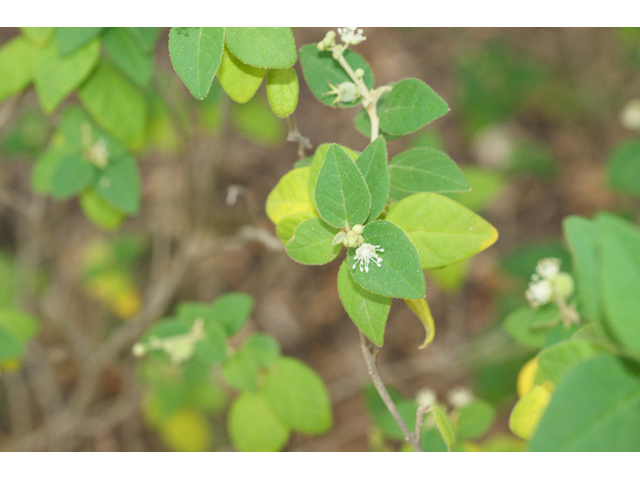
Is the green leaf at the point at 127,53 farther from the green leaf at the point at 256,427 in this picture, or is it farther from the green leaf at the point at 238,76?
the green leaf at the point at 256,427

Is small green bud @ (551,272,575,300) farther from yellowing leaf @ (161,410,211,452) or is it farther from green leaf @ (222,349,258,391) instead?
yellowing leaf @ (161,410,211,452)

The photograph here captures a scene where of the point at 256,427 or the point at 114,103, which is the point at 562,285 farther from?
the point at 114,103

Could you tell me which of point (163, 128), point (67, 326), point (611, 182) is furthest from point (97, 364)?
point (611, 182)

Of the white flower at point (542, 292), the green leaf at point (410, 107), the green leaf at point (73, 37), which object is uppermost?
the green leaf at point (73, 37)

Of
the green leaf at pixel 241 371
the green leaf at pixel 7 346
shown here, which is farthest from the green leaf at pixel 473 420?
the green leaf at pixel 7 346

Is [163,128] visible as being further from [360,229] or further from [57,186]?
[360,229]

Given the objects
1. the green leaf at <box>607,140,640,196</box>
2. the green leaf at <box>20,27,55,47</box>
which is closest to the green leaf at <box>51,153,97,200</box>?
the green leaf at <box>20,27,55,47</box>

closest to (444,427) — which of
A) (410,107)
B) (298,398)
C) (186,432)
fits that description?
(410,107)
